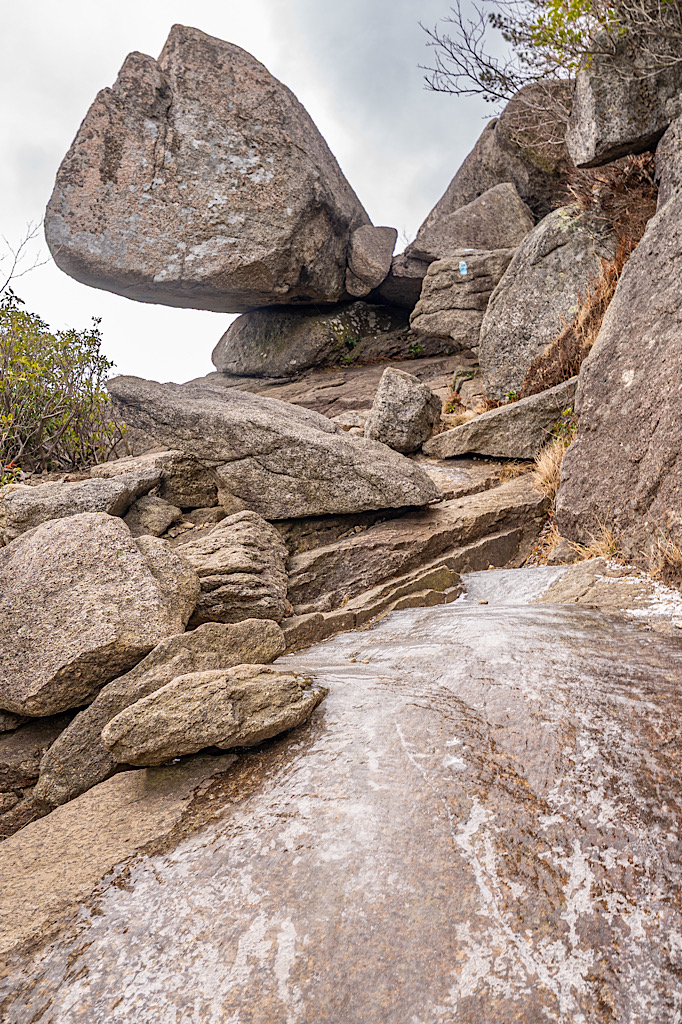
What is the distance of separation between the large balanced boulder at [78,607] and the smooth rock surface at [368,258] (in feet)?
45.1

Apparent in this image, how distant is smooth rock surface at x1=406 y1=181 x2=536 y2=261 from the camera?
14.8 meters

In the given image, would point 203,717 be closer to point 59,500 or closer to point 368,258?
point 59,500

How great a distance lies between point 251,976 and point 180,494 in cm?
571

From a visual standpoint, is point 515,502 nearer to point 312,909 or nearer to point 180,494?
point 180,494

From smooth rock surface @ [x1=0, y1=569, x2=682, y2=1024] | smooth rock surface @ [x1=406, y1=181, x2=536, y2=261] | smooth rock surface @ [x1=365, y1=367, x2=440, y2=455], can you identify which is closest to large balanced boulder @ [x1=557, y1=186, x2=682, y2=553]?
smooth rock surface @ [x1=0, y1=569, x2=682, y2=1024]

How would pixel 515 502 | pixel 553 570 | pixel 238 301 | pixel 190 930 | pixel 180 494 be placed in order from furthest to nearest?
pixel 238 301 < pixel 515 502 < pixel 180 494 < pixel 553 570 < pixel 190 930

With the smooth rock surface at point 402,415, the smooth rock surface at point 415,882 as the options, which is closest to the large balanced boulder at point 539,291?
the smooth rock surface at point 402,415

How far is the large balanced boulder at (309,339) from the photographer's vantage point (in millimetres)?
16875

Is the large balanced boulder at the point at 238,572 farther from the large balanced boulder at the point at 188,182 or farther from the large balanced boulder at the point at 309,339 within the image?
the large balanced boulder at the point at 309,339

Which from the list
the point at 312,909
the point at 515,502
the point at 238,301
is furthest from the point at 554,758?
the point at 238,301

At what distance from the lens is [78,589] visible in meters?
4.12

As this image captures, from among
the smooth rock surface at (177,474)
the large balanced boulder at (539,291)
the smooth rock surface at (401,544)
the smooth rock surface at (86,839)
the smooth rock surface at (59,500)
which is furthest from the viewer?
the large balanced boulder at (539,291)

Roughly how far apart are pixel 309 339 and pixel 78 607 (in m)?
14.0

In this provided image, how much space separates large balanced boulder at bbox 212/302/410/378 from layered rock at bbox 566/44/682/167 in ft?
28.3
